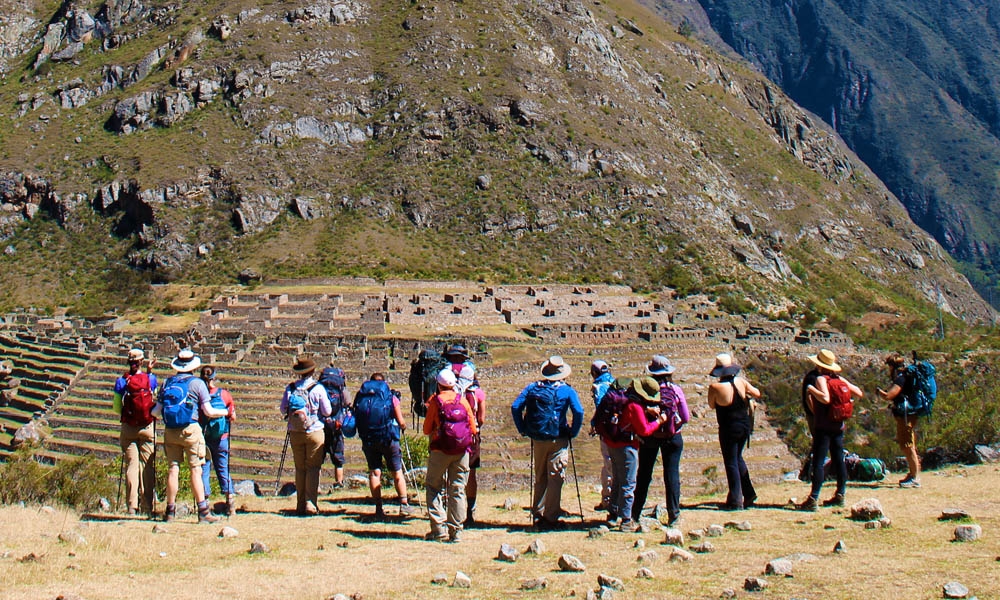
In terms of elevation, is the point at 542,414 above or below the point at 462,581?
above

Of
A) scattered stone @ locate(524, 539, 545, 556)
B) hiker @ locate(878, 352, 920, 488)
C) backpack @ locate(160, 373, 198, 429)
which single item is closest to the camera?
scattered stone @ locate(524, 539, 545, 556)

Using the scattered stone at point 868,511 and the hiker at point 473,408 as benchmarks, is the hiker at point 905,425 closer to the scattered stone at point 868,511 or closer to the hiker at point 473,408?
the scattered stone at point 868,511

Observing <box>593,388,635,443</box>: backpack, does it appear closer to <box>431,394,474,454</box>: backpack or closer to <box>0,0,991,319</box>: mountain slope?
<box>431,394,474,454</box>: backpack

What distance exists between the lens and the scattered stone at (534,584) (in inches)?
343

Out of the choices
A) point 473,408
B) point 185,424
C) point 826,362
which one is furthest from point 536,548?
point 185,424

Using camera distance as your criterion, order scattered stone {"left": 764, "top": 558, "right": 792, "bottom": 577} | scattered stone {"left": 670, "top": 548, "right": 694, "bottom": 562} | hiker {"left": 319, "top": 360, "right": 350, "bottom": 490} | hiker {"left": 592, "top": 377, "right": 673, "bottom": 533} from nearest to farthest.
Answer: scattered stone {"left": 764, "top": 558, "right": 792, "bottom": 577}
scattered stone {"left": 670, "top": 548, "right": 694, "bottom": 562}
hiker {"left": 592, "top": 377, "right": 673, "bottom": 533}
hiker {"left": 319, "top": 360, "right": 350, "bottom": 490}

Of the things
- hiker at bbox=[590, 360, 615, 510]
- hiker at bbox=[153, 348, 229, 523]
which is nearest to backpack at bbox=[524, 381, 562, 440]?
hiker at bbox=[590, 360, 615, 510]

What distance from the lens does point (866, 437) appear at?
34.3 m

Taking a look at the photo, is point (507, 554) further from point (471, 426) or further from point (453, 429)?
point (471, 426)

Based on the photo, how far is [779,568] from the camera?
8.70m

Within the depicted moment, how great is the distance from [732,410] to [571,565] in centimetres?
455

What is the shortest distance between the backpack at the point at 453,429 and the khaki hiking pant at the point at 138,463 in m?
5.20

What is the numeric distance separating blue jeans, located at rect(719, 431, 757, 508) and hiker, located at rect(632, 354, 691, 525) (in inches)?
43.1

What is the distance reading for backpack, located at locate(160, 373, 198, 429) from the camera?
1265cm
